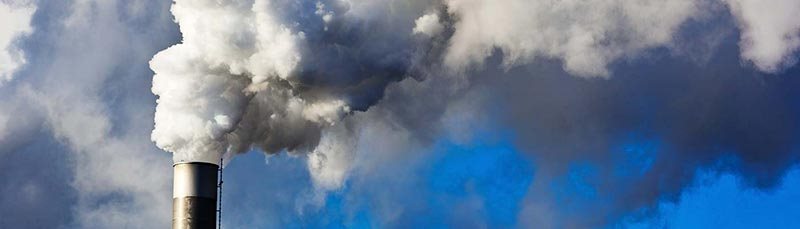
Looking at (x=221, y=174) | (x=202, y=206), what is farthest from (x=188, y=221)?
(x=221, y=174)

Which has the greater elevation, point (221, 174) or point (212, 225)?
point (221, 174)

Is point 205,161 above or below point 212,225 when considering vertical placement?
above

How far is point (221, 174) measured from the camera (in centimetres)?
3981

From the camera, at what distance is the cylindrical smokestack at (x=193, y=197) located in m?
37.2

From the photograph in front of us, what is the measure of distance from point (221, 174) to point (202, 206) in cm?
263

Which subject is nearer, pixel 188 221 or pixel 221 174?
pixel 188 221

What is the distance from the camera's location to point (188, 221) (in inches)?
1464

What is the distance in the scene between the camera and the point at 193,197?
37.2m

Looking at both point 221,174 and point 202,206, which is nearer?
point 202,206

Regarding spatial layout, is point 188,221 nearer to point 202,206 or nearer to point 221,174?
point 202,206

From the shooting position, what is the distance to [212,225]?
37.7m

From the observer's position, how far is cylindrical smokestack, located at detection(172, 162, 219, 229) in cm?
3722

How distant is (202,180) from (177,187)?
0.92m

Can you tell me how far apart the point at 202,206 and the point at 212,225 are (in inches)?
32.0
